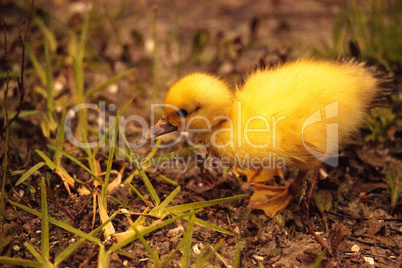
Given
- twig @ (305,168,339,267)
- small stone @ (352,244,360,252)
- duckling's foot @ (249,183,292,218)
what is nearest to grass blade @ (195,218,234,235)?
duckling's foot @ (249,183,292,218)

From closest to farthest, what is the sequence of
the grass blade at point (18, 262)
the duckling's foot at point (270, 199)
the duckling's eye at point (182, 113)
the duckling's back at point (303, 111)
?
1. the grass blade at point (18, 262)
2. the duckling's back at point (303, 111)
3. the duckling's eye at point (182, 113)
4. the duckling's foot at point (270, 199)

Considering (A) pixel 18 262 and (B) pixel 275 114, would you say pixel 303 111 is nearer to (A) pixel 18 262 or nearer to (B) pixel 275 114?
(B) pixel 275 114

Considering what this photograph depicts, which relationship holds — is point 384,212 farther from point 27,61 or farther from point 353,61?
point 27,61

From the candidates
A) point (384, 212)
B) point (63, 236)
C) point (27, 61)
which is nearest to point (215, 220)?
point (63, 236)

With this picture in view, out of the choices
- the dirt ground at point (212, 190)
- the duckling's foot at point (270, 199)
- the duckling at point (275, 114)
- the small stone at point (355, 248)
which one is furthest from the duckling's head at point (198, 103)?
the small stone at point (355, 248)

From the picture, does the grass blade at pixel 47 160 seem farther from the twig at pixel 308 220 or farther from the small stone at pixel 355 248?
the small stone at pixel 355 248

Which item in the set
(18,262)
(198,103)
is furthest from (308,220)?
(18,262)

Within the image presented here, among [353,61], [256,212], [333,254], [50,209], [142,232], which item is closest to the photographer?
[142,232]
